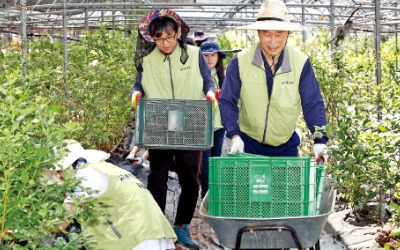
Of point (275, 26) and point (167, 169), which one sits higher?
point (275, 26)

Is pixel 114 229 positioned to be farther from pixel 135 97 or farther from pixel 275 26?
pixel 135 97

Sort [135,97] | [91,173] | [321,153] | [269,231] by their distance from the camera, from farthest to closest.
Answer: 1. [135,97]
2. [321,153]
3. [91,173]
4. [269,231]

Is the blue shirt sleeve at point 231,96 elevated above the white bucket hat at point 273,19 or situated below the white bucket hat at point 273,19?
below

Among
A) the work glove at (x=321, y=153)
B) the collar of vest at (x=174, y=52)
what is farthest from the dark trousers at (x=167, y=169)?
the work glove at (x=321, y=153)

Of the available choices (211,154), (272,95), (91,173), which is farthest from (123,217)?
(211,154)

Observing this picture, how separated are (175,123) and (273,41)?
0.85 meters

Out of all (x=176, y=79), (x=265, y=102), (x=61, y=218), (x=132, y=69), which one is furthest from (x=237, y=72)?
(x=132, y=69)

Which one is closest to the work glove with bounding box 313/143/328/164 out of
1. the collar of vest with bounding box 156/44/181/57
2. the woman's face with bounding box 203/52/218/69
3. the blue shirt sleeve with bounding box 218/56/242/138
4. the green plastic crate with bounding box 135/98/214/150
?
the blue shirt sleeve with bounding box 218/56/242/138

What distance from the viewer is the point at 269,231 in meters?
3.74

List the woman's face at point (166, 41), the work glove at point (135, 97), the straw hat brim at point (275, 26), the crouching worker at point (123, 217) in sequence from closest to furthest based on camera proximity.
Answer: the crouching worker at point (123, 217) < the straw hat brim at point (275, 26) < the work glove at point (135, 97) < the woman's face at point (166, 41)

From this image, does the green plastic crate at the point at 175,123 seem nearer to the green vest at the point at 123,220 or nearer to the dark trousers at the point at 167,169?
the dark trousers at the point at 167,169

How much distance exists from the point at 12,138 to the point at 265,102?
2.08 m

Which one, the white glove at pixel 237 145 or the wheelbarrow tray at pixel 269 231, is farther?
the white glove at pixel 237 145

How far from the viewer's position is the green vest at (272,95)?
4676 millimetres
